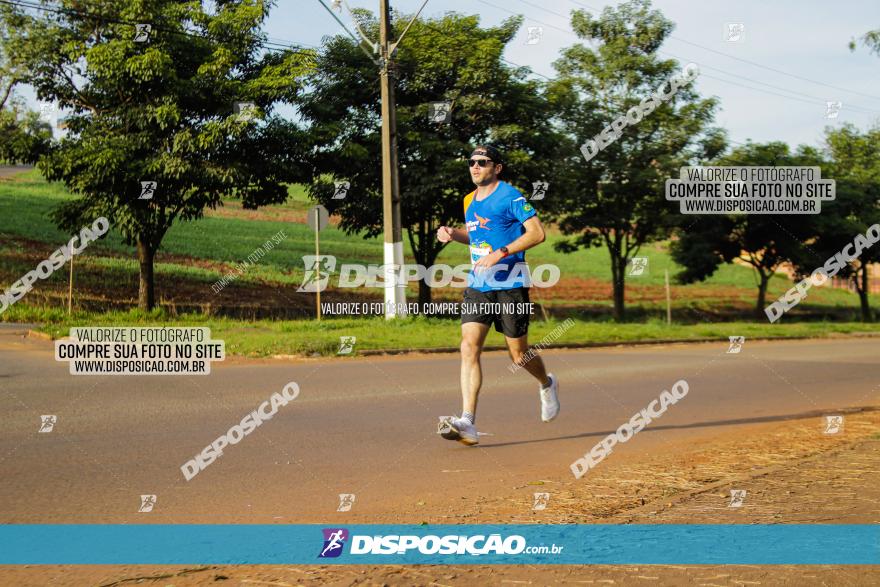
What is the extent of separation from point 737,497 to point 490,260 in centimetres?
256

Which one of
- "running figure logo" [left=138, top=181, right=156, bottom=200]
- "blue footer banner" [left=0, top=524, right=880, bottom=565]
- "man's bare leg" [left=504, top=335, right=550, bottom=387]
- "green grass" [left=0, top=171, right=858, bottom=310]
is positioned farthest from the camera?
"green grass" [left=0, top=171, right=858, bottom=310]

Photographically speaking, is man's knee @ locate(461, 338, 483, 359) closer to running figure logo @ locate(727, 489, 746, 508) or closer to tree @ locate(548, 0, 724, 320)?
running figure logo @ locate(727, 489, 746, 508)

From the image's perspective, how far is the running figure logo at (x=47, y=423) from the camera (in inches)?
304

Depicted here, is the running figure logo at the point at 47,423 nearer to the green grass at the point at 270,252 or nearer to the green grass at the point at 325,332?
the green grass at the point at 325,332

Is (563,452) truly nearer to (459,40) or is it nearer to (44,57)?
(44,57)

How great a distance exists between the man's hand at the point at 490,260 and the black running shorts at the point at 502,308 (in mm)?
238

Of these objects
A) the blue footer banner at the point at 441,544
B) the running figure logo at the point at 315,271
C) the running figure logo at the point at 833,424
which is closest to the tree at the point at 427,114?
the running figure logo at the point at 315,271

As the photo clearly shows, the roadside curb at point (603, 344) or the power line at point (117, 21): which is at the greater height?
the power line at point (117, 21)

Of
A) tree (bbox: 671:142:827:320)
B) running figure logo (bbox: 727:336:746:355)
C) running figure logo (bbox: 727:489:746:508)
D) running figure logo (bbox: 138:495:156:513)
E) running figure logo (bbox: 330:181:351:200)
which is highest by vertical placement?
running figure logo (bbox: 330:181:351:200)

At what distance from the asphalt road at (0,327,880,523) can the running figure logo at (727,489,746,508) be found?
110cm

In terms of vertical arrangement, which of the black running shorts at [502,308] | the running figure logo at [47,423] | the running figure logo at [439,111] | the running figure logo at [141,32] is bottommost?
Answer: the running figure logo at [47,423]

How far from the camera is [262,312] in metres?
29.6

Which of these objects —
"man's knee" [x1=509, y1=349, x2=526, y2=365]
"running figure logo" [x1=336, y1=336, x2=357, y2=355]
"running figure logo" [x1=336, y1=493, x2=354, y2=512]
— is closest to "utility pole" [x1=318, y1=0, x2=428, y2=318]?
"running figure logo" [x1=336, y1=336, x2=357, y2=355]

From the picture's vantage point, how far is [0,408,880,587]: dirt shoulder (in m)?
3.62
